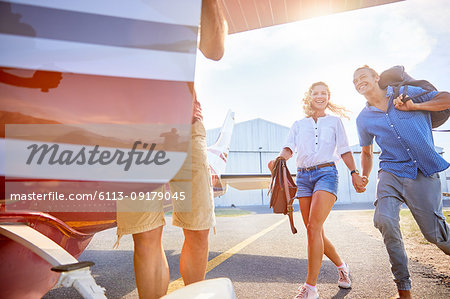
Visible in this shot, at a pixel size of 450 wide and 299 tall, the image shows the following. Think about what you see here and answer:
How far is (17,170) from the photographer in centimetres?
88

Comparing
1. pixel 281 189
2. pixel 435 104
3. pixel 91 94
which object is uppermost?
pixel 435 104

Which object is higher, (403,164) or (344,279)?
(403,164)

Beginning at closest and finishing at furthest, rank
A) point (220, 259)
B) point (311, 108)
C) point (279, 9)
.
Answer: point (311, 108) < point (279, 9) < point (220, 259)

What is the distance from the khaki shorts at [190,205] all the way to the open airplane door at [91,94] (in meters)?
0.43

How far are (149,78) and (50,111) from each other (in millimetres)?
283

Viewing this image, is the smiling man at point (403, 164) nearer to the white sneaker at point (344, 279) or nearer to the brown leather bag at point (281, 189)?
the white sneaker at point (344, 279)

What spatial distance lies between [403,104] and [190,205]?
1.98 metres

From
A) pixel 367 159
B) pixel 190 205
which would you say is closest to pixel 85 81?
pixel 190 205

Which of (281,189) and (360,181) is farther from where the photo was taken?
(281,189)

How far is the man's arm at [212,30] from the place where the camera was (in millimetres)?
1208

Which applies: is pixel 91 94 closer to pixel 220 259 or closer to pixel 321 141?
pixel 321 141

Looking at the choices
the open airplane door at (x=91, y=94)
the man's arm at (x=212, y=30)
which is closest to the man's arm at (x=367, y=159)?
the man's arm at (x=212, y=30)

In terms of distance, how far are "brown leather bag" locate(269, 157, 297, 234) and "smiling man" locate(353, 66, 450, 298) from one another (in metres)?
0.75

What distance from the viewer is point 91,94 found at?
30.9 inches
